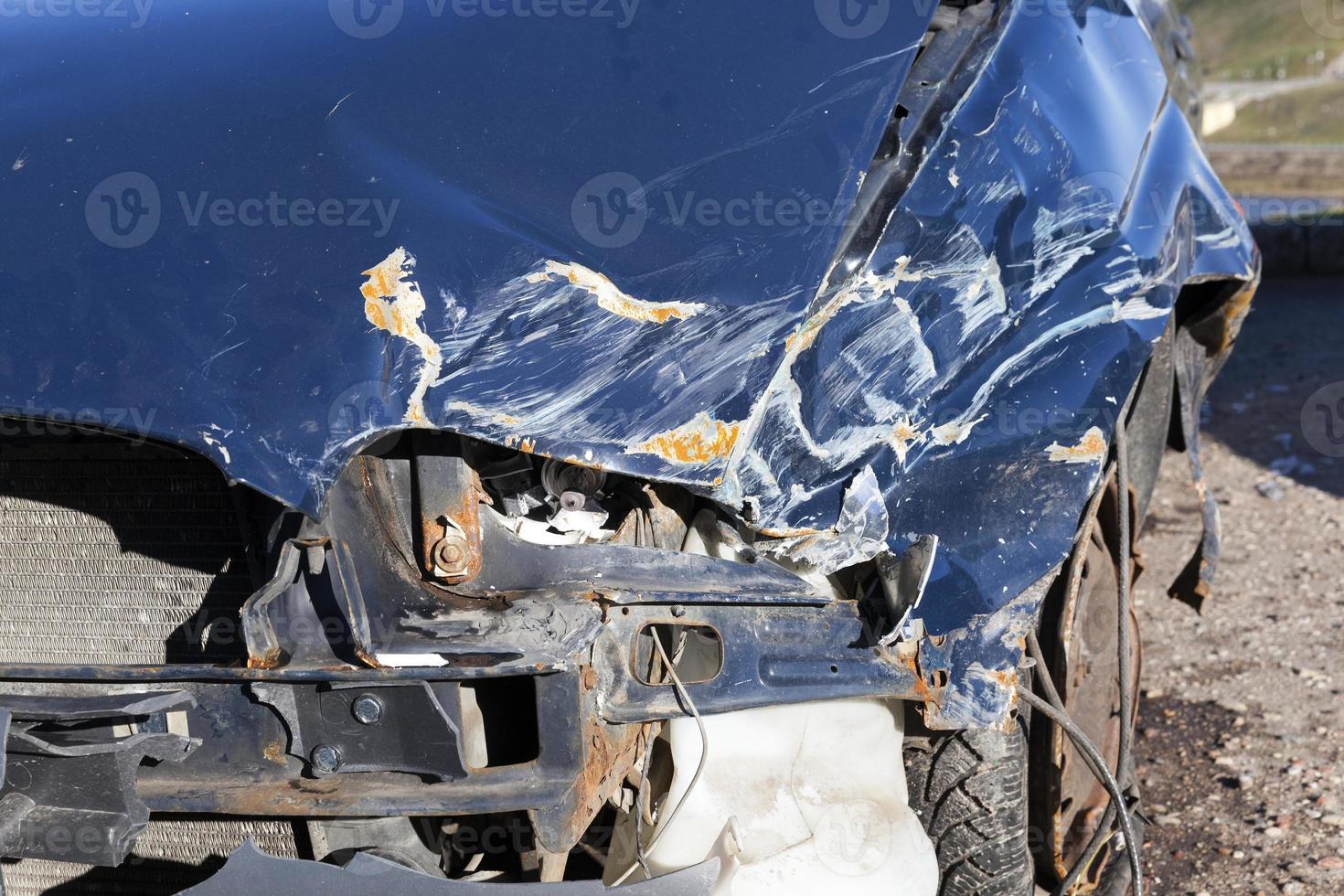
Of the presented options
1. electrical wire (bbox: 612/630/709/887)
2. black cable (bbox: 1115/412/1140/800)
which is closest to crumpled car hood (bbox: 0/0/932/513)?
electrical wire (bbox: 612/630/709/887)

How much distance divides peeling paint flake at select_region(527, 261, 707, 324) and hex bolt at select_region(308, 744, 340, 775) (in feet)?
2.21

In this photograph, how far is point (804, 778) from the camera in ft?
6.28

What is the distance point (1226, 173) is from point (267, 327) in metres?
13.5

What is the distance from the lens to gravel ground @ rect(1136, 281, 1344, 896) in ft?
8.47

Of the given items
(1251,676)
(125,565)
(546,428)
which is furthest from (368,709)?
(1251,676)

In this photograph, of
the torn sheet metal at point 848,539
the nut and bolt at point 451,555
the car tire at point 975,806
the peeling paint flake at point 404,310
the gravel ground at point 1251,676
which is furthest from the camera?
the gravel ground at point 1251,676

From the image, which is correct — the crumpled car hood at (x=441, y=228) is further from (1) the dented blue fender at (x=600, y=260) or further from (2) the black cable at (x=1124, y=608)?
(2) the black cable at (x=1124, y=608)

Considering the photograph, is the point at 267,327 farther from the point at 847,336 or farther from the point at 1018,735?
the point at 1018,735

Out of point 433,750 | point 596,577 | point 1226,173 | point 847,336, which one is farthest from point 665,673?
point 1226,173

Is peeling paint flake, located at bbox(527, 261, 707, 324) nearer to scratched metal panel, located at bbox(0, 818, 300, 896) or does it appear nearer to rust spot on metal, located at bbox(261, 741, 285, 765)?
rust spot on metal, located at bbox(261, 741, 285, 765)

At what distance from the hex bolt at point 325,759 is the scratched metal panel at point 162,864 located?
10.0 inches

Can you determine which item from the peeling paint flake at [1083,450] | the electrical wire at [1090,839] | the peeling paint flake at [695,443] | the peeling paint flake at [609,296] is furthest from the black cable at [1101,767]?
the peeling paint flake at [609,296]

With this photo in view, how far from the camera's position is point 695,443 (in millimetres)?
1604

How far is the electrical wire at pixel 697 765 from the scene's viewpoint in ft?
5.61
